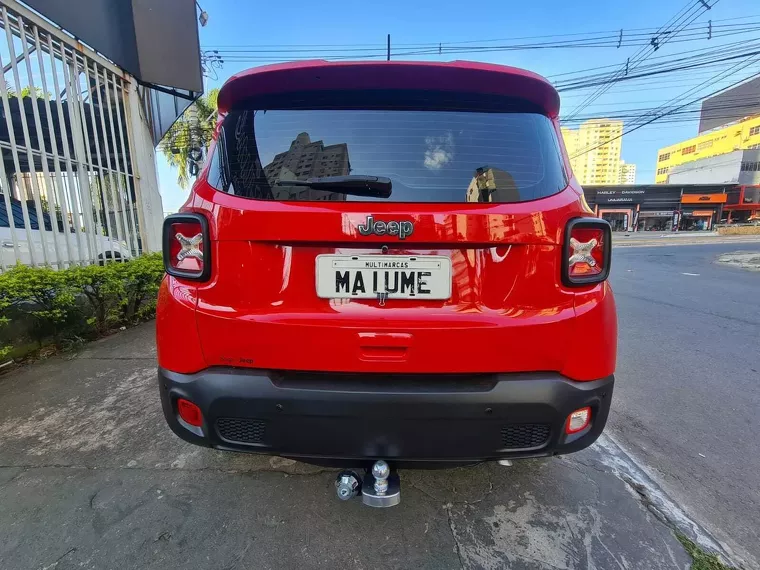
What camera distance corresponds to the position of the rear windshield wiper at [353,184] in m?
1.47

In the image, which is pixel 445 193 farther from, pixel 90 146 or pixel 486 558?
pixel 90 146

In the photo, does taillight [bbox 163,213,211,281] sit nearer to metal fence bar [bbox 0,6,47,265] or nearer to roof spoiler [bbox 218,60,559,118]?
roof spoiler [bbox 218,60,559,118]

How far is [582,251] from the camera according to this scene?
4.85ft

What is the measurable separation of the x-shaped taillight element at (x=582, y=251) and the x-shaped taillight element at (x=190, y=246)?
141cm

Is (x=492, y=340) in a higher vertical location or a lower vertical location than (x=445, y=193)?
lower

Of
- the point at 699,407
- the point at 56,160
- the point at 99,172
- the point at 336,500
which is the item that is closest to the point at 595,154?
the point at 699,407

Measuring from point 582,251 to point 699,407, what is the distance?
2475mm

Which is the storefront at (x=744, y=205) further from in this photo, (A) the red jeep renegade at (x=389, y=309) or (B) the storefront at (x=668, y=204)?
(A) the red jeep renegade at (x=389, y=309)

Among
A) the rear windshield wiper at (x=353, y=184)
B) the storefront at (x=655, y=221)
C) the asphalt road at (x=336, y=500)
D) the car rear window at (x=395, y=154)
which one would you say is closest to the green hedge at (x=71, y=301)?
the asphalt road at (x=336, y=500)

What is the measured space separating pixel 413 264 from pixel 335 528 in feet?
4.17

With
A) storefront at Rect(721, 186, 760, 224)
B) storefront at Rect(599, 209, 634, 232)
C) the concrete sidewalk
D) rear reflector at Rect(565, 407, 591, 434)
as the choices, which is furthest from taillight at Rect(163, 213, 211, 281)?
storefront at Rect(721, 186, 760, 224)

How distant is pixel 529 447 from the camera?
150 centimetres

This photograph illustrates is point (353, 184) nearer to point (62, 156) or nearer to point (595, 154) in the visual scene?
point (62, 156)

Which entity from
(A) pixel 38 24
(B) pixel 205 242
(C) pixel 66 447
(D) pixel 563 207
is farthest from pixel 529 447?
(A) pixel 38 24
